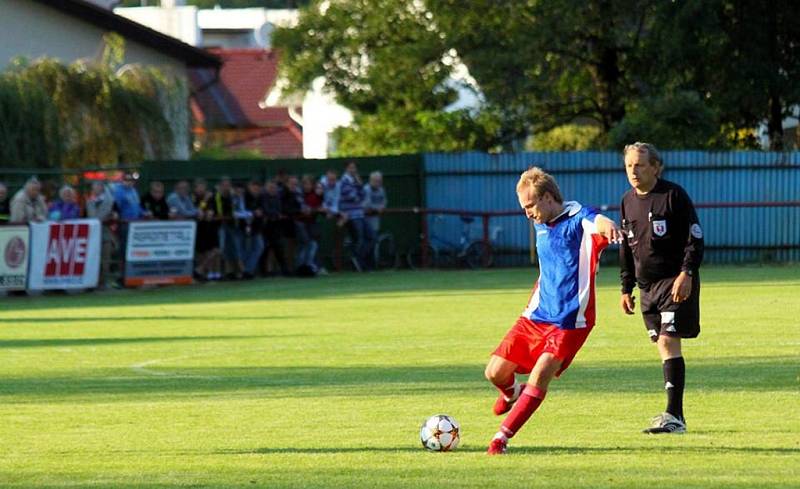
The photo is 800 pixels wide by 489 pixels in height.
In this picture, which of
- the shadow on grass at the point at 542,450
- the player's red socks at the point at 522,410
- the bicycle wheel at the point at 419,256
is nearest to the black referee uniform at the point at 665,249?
the shadow on grass at the point at 542,450

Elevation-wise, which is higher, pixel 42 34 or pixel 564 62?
pixel 42 34

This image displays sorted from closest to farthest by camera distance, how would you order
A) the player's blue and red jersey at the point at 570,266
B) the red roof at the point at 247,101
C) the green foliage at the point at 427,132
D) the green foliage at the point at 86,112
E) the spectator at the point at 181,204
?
the player's blue and red jersey at the point at 570,266 < the spectator at the point at 181,204 < the green foliage at the point at 86,112 < the green foliage at the point at 427,132 < the red roof at the point at 247,101

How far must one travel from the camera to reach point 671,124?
3331 centimetres

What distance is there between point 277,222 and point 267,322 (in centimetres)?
979

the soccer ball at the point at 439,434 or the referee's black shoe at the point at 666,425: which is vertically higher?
the soccer ball at the point at 439,434

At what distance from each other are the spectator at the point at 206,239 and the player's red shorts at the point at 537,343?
19.0 metres

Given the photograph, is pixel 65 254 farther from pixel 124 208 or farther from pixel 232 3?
pixel 232 3

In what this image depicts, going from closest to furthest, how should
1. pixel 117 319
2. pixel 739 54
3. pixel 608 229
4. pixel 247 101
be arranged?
pixel 608 229
pixel 117 319
pixel 739 54
pixel 247 101

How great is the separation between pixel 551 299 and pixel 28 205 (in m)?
17.8

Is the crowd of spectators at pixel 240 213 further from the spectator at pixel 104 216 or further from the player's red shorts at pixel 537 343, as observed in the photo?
the player's red shorts at pixel 537 343

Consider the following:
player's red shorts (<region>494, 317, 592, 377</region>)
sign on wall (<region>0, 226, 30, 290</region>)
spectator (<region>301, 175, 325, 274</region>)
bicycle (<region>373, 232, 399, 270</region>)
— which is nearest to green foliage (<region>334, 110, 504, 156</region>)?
bicycle (<region>373, 232, 399, 270</region>)

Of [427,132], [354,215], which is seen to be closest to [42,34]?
[427,132]

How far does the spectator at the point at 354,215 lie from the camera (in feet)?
98.4

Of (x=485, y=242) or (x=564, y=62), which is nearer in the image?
(x=485, y=242)
